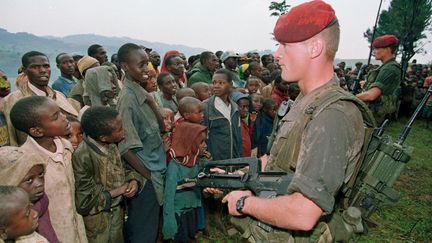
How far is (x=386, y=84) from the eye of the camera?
4.14m

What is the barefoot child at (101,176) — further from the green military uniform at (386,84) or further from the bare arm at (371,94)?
the green military uniform at (386,84)

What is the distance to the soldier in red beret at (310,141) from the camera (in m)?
1.18

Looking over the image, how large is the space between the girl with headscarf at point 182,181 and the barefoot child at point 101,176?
1.56 ft

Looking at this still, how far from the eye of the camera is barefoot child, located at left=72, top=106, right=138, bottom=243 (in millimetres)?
2236

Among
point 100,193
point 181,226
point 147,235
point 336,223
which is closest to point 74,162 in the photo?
point 100,193

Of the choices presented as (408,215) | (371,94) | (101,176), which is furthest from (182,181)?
(408,215)

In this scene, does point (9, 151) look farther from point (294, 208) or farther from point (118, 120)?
point (294, 208)

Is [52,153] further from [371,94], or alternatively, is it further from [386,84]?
[386,84]

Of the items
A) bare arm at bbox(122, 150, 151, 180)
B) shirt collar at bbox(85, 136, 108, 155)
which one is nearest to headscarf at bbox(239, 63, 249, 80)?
bare arm at bbox(122, 150, 151, 180)

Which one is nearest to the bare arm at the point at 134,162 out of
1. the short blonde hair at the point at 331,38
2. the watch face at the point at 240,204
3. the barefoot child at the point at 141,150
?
the barefoot child at the point at 141,150

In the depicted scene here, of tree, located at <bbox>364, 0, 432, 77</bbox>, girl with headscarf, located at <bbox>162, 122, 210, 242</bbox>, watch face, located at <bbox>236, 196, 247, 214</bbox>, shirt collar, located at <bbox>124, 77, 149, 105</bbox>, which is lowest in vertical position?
girl with headscarf, located at <bbox>162, 122, 210, 242</bbox>

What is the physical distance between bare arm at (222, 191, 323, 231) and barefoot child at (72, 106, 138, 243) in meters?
1.43

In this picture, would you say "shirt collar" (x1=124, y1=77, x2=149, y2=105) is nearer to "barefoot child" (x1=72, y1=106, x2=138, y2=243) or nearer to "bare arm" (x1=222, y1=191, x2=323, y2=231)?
"barefoot child" (x1=72, y1=106, x2=138, y2=243)

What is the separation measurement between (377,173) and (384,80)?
2871 millimetres
